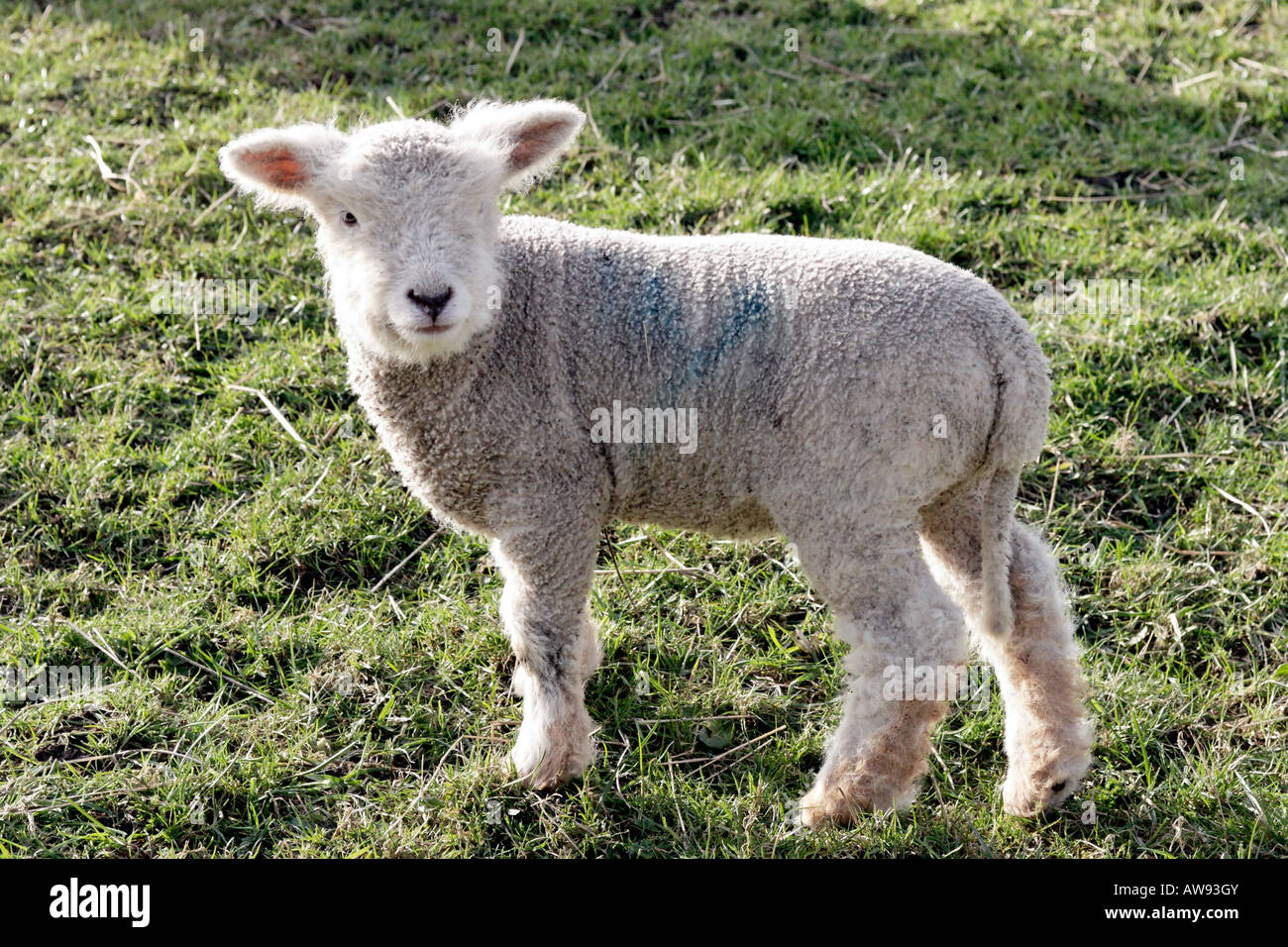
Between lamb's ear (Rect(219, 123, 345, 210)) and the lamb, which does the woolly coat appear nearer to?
the lamb

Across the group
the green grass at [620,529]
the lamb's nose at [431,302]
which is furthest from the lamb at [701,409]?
the green grass at [620,529]

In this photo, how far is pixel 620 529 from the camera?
4.99 m

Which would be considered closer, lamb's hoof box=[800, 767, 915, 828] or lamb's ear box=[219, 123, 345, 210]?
lamb's ear box=[219, 123, 345, 210]

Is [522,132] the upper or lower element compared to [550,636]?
upper

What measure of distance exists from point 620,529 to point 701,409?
1.53 meters

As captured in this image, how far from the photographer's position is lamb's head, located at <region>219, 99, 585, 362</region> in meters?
3.25

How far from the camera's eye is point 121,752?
3.94m

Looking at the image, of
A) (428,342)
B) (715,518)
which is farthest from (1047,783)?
(428,342)

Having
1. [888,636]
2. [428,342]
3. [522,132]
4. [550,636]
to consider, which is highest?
[522,132]

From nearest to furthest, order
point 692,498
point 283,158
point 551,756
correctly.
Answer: point 283,158
point 692,498
point 551,756

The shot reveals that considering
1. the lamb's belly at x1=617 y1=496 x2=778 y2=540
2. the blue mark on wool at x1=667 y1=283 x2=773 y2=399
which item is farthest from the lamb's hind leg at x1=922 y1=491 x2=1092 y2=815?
the blue mark on wool at x1=667 y1=283 x2=773 y2=399

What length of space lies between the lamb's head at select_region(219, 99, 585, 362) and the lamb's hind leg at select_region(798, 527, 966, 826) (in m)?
1.20

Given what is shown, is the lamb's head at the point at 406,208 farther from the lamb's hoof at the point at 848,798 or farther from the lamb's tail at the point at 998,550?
the lamb's hoof at the point at 848,798

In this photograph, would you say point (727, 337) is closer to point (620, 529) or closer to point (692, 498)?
point (692, 498)
